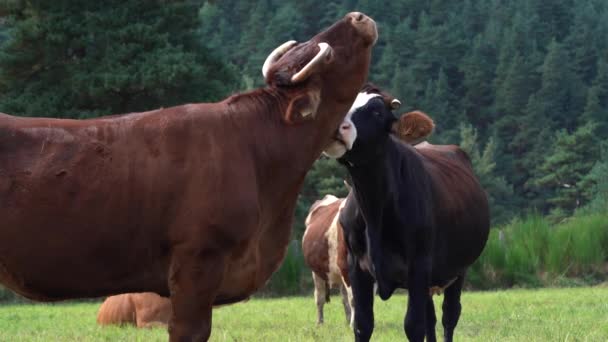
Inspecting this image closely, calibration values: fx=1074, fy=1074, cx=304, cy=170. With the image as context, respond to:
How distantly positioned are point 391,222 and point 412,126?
0.70 metres

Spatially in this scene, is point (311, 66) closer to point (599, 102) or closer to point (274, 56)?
point (274, 56)

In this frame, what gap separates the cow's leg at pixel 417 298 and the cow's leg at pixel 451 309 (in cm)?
149

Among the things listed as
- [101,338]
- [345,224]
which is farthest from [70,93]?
[345,224]

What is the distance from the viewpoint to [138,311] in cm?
1052

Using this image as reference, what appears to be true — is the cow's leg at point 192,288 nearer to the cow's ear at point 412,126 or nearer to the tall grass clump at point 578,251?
the cow's ear at point 412,126

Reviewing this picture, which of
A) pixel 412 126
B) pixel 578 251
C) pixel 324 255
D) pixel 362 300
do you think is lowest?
pixel 578 251

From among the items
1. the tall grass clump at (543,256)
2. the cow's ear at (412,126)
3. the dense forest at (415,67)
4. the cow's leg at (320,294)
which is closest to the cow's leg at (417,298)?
the cow's ear at (412,126)

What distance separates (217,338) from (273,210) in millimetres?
4625

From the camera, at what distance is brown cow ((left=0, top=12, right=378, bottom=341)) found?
4.46m

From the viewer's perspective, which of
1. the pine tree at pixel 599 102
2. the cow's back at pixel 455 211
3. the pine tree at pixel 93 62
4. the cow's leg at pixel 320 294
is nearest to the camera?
the cow's back at pixel 455 211

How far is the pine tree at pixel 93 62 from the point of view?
27.9m

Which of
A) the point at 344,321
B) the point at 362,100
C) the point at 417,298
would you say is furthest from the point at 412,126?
the point at 344,321

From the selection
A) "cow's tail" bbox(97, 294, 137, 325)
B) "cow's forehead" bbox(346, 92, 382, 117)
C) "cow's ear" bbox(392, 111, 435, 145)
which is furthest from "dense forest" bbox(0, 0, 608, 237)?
"cow's forehead" bbox(346, 92, 382, 117)

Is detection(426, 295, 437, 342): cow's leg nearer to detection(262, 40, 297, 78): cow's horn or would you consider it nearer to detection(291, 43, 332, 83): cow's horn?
detection(262, 40, 297, 78): cow's horn
